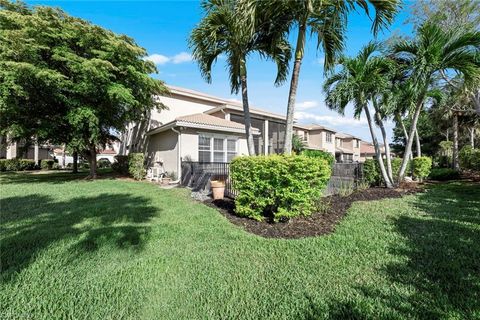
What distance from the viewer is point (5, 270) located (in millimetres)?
3223

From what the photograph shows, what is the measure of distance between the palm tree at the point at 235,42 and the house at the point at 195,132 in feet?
17.5

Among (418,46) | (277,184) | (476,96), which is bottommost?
(277,184)

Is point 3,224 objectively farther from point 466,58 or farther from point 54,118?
point 466,58

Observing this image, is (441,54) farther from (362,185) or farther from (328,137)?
(328,137)

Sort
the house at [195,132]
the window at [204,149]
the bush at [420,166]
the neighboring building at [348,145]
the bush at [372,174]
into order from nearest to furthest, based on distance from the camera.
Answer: the bush at [372,174]
the bush at [420,166]
the house at [195,132]
the window at [204,149]
the neighboring building at [348,145]

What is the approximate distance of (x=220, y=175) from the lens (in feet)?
32.4

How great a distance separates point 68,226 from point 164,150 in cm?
998

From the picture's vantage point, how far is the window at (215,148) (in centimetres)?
1377

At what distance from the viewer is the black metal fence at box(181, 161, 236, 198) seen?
372 inches

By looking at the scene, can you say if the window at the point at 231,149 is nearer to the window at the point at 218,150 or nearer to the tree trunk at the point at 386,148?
Result: the window at the point at 218,150

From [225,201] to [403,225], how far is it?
4.86 metres

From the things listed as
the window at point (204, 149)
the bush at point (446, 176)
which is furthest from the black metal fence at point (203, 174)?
the bush at point (446, 176)

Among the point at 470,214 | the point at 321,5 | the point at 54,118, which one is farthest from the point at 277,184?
the point at 54,118

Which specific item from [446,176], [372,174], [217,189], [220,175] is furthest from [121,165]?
[446,176]
